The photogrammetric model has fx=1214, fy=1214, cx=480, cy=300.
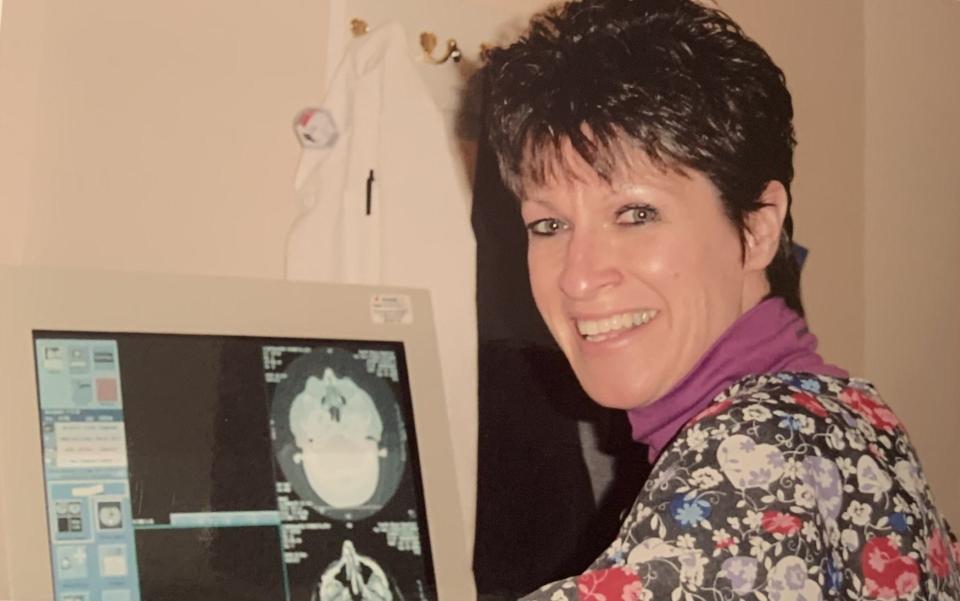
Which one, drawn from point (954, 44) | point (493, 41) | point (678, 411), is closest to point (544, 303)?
point (678, 411)

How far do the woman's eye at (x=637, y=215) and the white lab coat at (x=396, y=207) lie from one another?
198mm

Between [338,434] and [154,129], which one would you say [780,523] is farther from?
[154,129]

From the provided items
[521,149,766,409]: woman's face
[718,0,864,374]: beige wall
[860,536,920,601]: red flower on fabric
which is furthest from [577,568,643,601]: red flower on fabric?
[718,0,864,374]: beige wall

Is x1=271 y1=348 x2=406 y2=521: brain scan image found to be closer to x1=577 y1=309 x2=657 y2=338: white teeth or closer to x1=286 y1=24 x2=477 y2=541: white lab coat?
x1=286 y1=24 x2=477 y2=541: white lab coat

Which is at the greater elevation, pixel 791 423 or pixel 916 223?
pixel 916 223

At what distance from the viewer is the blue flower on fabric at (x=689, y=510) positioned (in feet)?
3.37

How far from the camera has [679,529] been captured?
3.36 feet

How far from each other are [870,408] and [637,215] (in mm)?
317

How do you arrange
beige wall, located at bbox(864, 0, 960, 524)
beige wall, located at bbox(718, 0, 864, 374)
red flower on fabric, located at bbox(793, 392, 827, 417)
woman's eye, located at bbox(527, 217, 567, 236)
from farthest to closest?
beige wall, located at bbox(864, 0, 960, 524) < beige wall, located at bbox(718, 0, 864, 374) < woman's eye, located at bbox(527, 217, 567, 236) < red flower on fabric, located at bbox(793, 392, 827, 417)

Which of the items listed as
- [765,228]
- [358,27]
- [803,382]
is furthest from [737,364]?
[358,27]

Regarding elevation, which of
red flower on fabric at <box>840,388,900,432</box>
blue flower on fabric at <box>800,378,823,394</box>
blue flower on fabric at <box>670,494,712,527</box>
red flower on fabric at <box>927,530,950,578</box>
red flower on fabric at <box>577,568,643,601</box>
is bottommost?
red flower on fabric at <box>927,530,950,578</box>

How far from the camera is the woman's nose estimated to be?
1338 mm

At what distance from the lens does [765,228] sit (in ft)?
4.65

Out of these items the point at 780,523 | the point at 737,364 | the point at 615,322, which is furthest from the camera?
the point at 615,322
